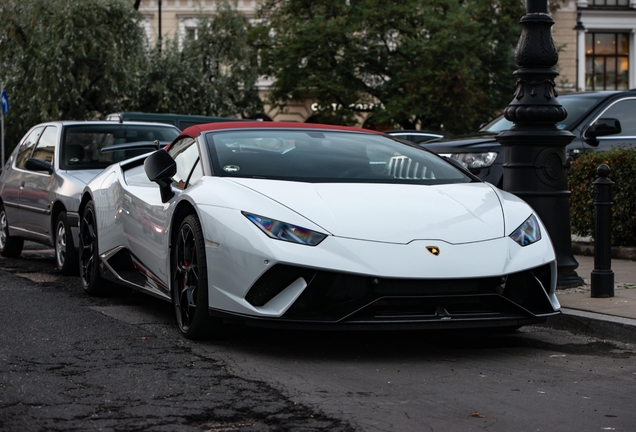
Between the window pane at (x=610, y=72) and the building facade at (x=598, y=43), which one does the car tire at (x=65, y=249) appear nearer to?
the building facade at (x=598, y=43)

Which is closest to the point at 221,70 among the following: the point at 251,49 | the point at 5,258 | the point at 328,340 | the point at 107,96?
the point at 251,49

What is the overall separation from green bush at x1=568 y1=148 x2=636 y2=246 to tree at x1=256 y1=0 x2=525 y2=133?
26.1m

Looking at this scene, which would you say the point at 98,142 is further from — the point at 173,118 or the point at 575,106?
the point at 173,118

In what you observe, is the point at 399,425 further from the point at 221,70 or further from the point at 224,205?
the point at 221,70

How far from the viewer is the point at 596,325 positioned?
659 centimetres

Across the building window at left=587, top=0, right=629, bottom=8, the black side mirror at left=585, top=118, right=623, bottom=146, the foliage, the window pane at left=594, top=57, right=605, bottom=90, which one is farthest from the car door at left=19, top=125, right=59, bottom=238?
the building window at left=587, top=0, right=629, bottom=8

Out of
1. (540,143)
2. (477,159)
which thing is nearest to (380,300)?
(540,143)

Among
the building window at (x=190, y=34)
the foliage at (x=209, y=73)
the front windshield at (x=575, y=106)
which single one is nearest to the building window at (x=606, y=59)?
the foliage at (x=209, y=73)

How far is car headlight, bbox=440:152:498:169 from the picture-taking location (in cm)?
1088

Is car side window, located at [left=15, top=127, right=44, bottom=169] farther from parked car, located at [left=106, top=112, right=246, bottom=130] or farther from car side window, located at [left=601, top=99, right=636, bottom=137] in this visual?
parked car, located at [left=106, top=112, right=246, bottom=130]

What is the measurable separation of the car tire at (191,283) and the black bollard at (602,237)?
2.94 m

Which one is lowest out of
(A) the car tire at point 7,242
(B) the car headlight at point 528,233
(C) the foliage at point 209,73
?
(A) the car tire at point 7,242

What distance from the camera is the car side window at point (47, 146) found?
10.8 metres

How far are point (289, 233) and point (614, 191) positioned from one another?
18.9 feet
